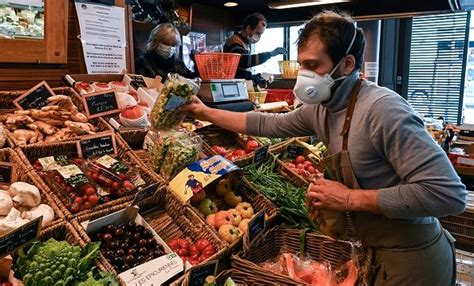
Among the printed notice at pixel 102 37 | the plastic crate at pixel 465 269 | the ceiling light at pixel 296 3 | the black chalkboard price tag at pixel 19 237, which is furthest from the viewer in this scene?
the ceiling light at pixel 296 3

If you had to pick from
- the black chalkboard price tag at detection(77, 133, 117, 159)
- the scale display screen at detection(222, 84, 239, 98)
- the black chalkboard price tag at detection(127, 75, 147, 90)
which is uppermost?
the black chalkboard price tag at detection(127, 75, 147, 90)

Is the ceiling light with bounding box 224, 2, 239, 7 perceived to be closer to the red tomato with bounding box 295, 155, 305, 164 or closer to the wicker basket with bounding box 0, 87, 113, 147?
the red tomato with bounding box 295, 155, 305, 164

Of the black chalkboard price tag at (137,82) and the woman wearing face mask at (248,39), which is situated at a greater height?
the woman wearing face mask at (248,39)

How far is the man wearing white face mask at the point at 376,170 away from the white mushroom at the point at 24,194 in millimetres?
1053

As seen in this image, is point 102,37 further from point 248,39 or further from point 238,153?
point 248,39

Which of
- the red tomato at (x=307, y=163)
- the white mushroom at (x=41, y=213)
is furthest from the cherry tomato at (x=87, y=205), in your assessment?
the red tomato at (x=307, y=163)

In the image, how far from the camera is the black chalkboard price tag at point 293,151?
2.85 m

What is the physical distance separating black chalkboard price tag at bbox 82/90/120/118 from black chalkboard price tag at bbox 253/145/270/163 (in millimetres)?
814

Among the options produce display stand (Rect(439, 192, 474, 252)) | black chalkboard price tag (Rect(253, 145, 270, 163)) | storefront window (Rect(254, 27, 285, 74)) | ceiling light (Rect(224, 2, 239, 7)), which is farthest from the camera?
storefront window (Rect(254, 27, 285, 74))

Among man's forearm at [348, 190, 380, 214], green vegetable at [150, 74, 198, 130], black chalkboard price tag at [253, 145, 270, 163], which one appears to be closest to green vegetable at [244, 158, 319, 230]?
black chalkboard price tag at [253, 145, 270, 163]

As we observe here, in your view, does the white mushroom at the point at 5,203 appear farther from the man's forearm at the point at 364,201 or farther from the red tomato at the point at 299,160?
the red tomato at the point at 299,160

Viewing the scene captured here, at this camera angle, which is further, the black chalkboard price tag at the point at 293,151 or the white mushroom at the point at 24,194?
the black chalkboard price tag at the point at 293,151

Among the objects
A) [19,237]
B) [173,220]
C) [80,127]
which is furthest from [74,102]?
[19,237]

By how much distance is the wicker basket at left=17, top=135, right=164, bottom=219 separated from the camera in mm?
1558
